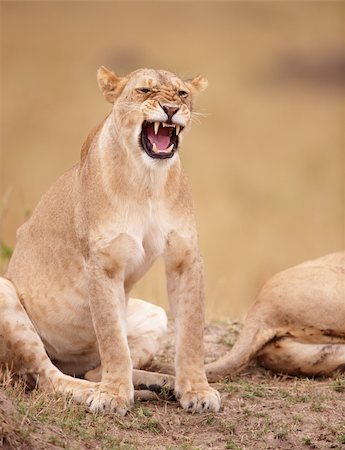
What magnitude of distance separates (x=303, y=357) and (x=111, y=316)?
1404mm

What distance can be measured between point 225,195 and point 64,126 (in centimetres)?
481

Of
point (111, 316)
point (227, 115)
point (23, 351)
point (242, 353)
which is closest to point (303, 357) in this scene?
point (242, 353)

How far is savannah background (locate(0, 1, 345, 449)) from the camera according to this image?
542 cm

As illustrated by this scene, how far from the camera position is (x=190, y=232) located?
5.81 metres

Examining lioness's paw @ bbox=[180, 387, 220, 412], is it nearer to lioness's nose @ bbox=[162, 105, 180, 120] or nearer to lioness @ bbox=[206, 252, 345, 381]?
lioness @ bbox=[206, 252, 345, 381]

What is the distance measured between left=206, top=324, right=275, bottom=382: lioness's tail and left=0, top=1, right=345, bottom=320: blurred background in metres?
1.79

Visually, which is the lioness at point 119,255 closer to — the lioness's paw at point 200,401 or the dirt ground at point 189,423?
the lioness's paw at point 200,401

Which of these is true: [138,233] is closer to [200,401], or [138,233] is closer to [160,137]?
[160,137]

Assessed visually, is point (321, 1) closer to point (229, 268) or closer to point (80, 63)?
point (80, 63)

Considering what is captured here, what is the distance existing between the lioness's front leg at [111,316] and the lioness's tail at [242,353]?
872 mm

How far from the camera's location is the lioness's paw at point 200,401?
5.65 metres

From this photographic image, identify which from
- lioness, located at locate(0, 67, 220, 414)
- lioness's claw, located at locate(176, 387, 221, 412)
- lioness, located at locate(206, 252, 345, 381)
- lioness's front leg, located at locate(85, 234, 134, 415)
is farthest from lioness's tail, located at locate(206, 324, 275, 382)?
lioness's front leg, located at locate(85, 234, 134, 415)

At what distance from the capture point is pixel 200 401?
5648mm

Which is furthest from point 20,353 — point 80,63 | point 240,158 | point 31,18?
point 31,18
